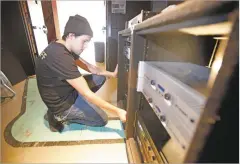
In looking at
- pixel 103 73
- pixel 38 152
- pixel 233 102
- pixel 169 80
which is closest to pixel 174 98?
pixel 169 80

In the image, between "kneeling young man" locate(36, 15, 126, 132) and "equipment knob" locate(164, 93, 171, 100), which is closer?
"equipment knob" locate(164, 93, 171, 100)

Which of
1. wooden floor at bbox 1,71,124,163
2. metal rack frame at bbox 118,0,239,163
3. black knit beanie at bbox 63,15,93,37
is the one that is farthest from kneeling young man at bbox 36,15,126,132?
metal rack frame at bbox 118,0,239,163

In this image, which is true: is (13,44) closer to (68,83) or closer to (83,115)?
(68,83)

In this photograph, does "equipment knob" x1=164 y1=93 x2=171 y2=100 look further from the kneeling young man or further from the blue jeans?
the blue jeans

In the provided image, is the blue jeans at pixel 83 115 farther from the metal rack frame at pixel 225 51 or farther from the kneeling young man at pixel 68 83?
the metal rack frame at pixel 225 51

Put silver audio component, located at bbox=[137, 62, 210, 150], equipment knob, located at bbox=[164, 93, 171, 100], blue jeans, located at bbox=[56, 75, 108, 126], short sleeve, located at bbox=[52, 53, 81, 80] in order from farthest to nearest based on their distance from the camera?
blue jeans, located at bbox=[56, 75, 108, 126], short sleeve, located at bbox=[52, 53, 81, 80], equipment knob, located at bbox=[164, 93, 171, 100], silver audio component, located at bbox=[137, 62, 210, 150]

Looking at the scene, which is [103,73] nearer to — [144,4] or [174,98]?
[174,98]

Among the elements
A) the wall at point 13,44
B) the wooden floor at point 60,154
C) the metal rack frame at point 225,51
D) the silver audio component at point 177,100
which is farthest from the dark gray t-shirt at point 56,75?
the wall at point 13,44

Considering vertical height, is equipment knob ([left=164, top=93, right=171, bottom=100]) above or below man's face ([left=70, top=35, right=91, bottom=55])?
below

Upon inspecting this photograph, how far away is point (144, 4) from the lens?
7.45ft

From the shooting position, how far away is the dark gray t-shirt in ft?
2.74

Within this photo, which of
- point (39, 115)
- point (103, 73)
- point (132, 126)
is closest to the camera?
point (132, 126)

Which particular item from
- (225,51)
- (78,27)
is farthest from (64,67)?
(225,51)

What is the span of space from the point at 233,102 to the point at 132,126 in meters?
0.65
